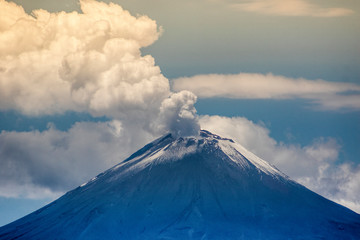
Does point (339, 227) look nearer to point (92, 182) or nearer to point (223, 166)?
point (223, 166)

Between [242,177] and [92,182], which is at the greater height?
[92,182]

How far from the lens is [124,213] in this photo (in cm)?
14900

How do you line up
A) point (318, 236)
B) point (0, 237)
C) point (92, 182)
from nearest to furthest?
point (318, 236)
point (0, 237)
point (92, 182)

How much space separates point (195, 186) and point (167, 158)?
1043 cm

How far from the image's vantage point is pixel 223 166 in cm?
15775

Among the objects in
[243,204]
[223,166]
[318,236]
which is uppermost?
[223,166]

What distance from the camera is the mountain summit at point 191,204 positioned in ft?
468

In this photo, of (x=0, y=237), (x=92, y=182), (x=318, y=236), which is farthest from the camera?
(x=92, y=182)

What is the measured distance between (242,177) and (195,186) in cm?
1044

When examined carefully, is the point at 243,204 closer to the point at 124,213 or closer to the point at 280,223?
the point at 280,223

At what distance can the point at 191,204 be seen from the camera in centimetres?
14888

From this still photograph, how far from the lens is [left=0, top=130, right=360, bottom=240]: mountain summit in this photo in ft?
468

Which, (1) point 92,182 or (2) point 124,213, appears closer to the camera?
(2) point 124,213

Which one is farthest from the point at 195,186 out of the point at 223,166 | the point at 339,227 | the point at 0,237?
the point at 0,237
